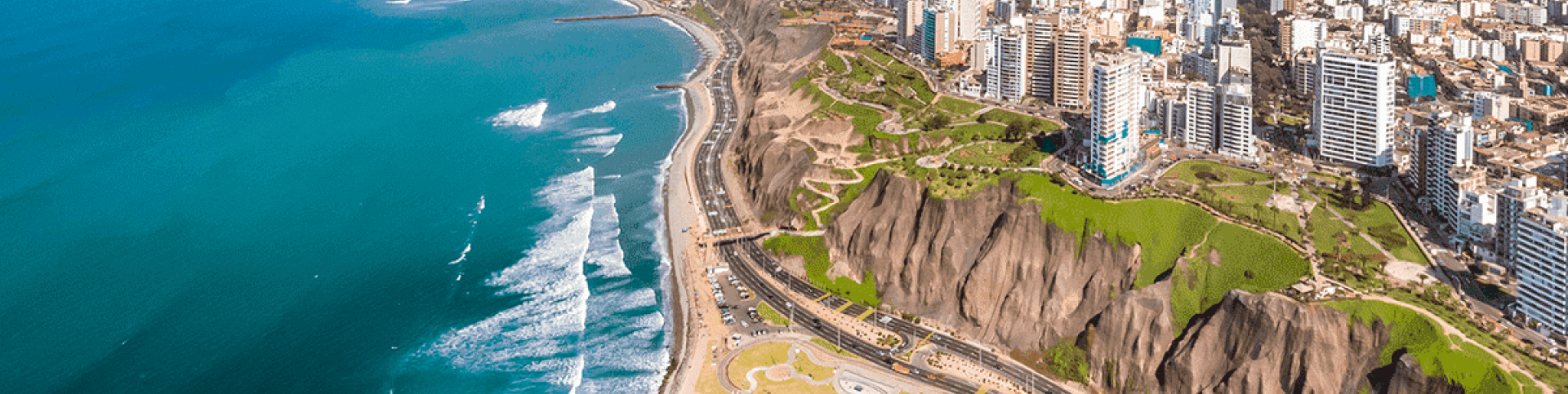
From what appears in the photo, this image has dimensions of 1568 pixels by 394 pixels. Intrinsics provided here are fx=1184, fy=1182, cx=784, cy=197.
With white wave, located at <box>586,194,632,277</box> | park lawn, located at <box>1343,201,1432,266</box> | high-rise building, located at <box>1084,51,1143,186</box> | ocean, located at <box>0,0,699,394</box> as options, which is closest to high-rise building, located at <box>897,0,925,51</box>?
ocean, located at <box>0,0,699,394</box>

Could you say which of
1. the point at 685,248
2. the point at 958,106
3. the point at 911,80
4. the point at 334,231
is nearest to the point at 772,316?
the point at 685,248

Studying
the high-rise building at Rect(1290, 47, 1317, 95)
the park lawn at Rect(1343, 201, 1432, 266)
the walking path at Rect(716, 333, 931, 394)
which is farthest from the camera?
the high-rise building at Rect(1290, 47, 1317, 95)

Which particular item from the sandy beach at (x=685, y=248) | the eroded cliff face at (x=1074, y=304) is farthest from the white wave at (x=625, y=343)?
the eroded cliff face at (x=1074, y=304)

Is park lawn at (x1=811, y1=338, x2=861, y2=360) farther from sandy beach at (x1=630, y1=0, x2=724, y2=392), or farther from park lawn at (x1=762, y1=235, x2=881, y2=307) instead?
sandy beach at (x1=630, y1=0, x2=724, y2=392)

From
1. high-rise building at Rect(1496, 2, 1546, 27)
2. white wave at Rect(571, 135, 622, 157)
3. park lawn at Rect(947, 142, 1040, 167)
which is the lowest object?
white wave at Rect(571, 135, 622, 157)

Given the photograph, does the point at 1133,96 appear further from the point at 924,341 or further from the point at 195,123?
the point at 195,123

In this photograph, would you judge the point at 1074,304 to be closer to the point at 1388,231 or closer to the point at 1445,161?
the point at 1388,231
